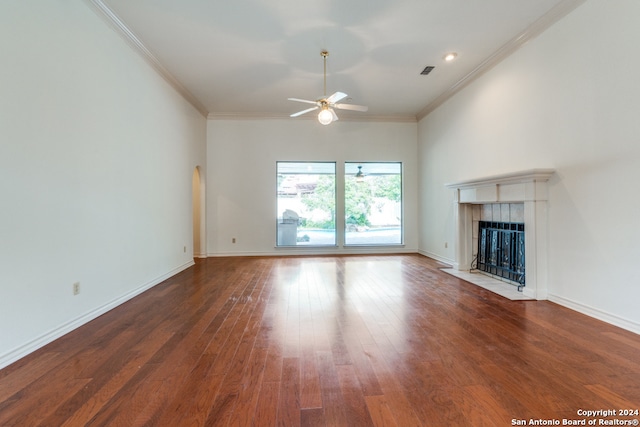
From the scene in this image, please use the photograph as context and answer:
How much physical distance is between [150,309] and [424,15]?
452cm

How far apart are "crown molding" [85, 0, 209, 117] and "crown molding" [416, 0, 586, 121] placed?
15.8 ft

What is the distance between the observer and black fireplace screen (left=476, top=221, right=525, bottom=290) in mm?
3947

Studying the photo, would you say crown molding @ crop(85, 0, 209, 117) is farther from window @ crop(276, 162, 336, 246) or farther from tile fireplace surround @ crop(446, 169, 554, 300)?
tile fireplace surround @ crop(446, 169, 554, 300)

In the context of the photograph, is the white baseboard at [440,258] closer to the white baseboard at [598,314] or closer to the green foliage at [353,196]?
the green foliage at [353,196]

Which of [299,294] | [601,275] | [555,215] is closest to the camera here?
[601,275]

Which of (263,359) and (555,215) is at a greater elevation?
(555,215)

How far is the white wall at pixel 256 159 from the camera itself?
678 centimetres

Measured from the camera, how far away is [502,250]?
4324 millimetres

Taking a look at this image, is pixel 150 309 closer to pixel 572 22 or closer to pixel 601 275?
pixel 601 275

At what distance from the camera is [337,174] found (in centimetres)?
705

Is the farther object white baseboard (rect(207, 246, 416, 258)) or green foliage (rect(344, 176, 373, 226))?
green foliage (rect(344, 176, 373, 226))

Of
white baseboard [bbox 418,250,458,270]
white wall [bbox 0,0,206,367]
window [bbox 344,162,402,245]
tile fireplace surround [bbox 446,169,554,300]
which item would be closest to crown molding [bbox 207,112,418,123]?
window [bbox 344,162,402,245]

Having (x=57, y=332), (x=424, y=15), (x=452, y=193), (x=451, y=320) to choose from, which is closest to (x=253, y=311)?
(x=57, y=332)

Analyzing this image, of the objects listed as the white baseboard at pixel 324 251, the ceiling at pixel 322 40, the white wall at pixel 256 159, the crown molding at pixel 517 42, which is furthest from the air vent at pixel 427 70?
the white baseboard at pixel 324 251
